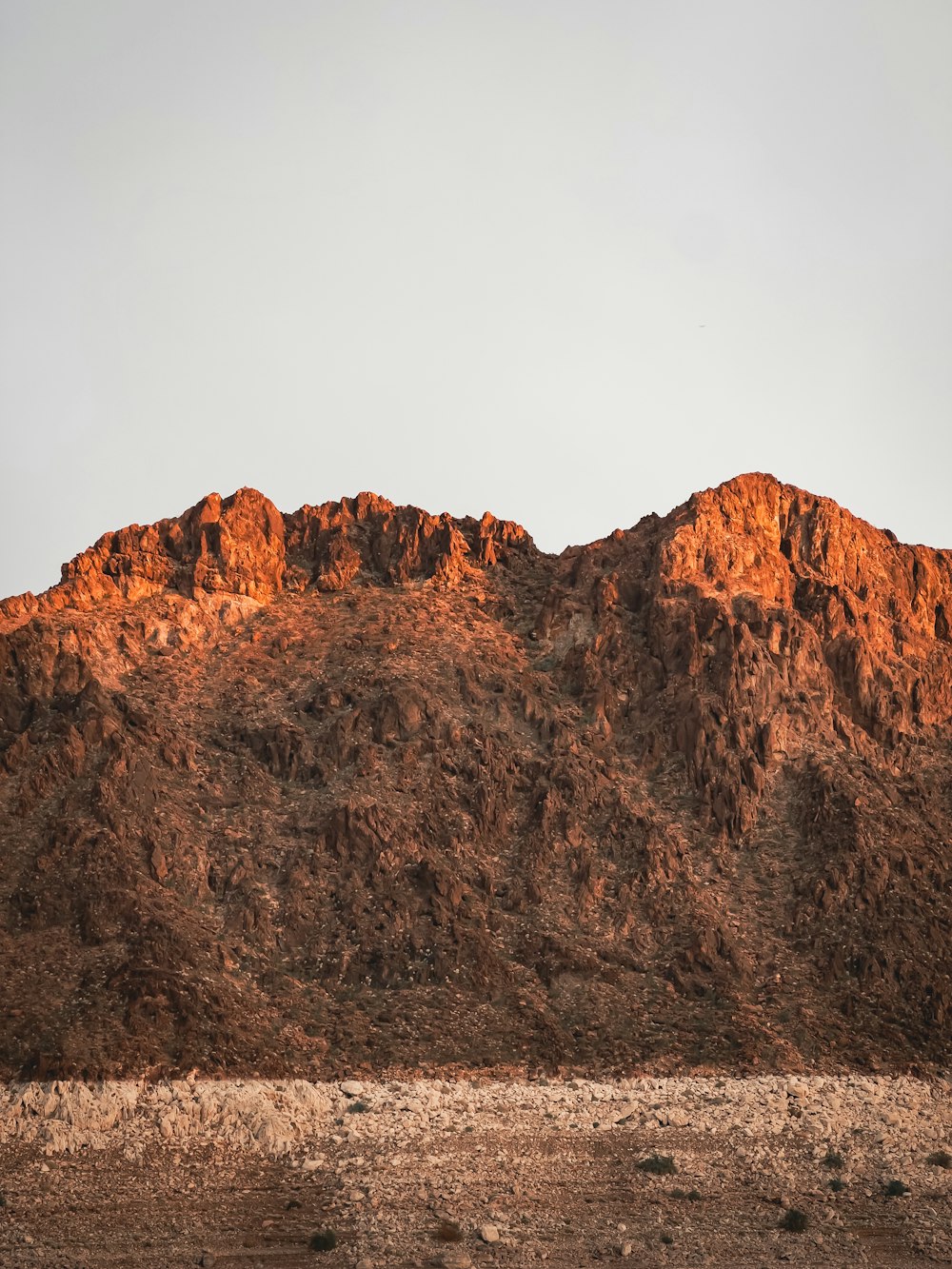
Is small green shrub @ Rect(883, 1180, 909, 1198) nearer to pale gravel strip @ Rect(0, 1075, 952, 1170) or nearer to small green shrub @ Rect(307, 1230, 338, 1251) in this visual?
pale gravel strip @ Rect(0, 1075, 952, 1170)

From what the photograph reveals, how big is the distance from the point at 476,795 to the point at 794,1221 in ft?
91.0

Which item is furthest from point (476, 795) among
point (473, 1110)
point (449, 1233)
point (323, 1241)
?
point (323, 1241)

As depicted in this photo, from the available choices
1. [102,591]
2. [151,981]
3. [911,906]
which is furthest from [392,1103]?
[102,591]

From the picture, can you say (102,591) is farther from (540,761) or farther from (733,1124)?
(733,1124)

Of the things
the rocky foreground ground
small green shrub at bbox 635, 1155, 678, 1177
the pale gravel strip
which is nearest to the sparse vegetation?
the rocky foreground ground

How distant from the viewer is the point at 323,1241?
33.5 metres

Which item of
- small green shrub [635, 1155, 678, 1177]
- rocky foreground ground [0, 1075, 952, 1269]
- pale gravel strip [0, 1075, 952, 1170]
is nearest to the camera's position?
rocky foreground ground [0, 1075, 952, 1269]

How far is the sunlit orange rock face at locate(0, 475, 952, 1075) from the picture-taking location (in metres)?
48.9

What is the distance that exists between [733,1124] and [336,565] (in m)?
42.7

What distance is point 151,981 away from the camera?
1832 inches

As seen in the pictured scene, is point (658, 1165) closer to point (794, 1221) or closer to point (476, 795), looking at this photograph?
point (794, 1221)

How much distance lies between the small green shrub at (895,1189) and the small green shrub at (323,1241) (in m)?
16.5

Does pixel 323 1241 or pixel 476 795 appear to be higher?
pixel 476 795

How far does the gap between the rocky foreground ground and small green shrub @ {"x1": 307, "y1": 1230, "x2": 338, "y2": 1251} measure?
0.25ft
